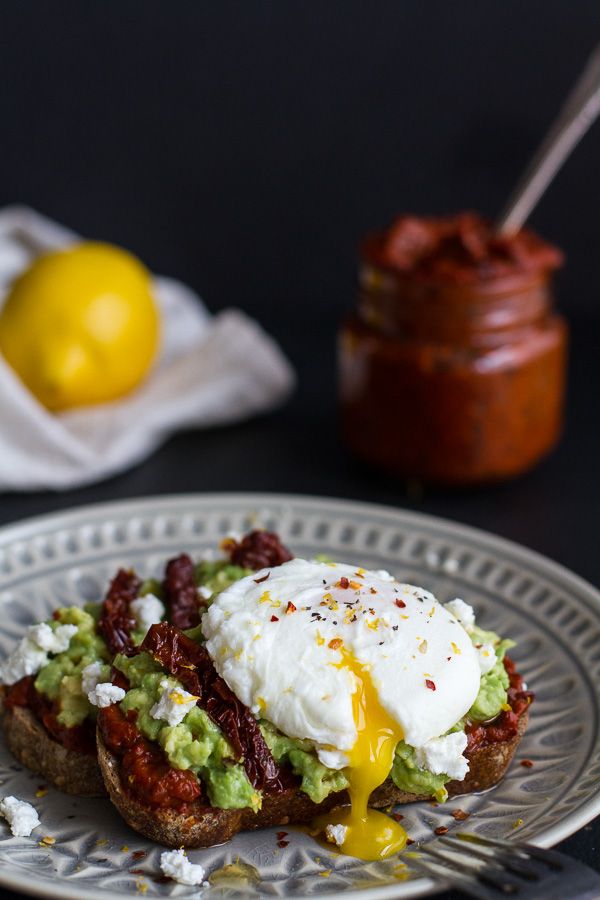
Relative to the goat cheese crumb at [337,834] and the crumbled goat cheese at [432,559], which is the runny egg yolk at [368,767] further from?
the crumbled goat cheese at [432,559]

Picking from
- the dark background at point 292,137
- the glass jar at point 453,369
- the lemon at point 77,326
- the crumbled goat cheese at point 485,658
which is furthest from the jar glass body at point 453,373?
the crumbled goat cheese at point 485,658

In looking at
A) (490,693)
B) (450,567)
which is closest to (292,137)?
(450,567)

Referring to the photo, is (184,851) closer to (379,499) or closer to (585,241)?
(379,499)

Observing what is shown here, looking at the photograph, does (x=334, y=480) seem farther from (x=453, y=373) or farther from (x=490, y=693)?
(x=490, y=693)

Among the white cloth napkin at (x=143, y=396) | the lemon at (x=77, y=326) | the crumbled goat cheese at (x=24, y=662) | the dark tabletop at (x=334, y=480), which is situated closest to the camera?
the crumbled goat cheese at (x=24, y=662)

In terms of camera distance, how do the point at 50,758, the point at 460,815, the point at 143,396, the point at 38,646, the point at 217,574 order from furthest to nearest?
1. the point at 143,396
2. the point at 217,574
3. the point at 38,646
4. the point at 50,758
5. the point at 460,815
